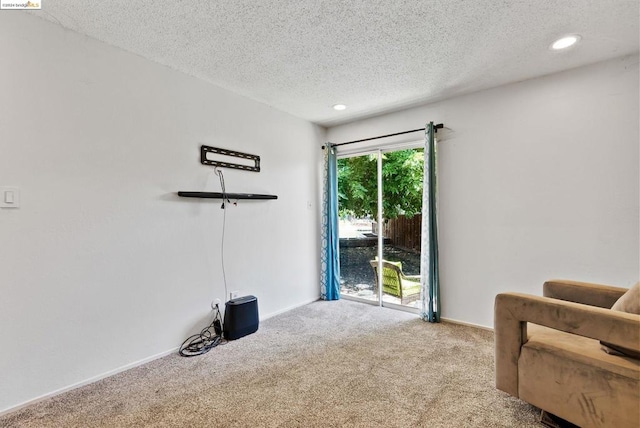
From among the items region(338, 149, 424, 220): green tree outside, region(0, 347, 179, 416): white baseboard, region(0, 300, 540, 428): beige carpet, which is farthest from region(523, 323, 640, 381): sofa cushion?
region(0, 347, 179, 416): white baseboard

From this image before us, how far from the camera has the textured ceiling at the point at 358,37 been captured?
5.93 ft

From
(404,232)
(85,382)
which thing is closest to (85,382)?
(85,382)

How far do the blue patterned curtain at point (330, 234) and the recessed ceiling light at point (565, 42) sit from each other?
251cm

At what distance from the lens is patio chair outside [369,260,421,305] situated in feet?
12.1

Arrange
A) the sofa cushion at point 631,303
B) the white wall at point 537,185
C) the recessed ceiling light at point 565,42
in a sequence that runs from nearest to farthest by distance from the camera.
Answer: the sofa cushion at point 631,303
the recessed ceiling light at point 565,42
the white wall at point 537,185

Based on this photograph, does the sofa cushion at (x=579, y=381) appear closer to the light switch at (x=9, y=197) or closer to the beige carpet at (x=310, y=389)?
the beige carpet at (x=310, y=389)

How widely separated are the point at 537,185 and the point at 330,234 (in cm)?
239

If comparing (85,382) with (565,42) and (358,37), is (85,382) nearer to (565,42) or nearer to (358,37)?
(358,37)

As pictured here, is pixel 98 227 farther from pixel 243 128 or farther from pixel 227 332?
pixel 243 128

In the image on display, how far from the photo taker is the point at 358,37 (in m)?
2.11

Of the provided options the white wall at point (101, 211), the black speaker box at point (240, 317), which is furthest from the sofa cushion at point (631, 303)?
the white wall at point (101, 211)

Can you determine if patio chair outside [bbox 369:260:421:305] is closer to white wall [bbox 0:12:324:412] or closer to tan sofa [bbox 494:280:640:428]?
white wall [bbox 0:12:324:412]

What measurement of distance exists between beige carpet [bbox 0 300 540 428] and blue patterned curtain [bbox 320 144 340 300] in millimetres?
1215

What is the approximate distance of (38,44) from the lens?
74.8 inches
